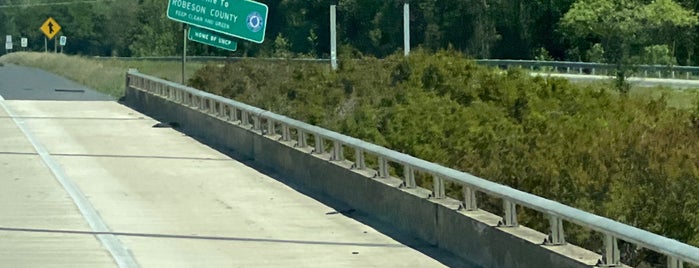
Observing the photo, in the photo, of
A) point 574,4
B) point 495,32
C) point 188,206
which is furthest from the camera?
point 495,32

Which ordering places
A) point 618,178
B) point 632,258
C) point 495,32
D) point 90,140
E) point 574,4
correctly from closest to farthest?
point 632,258 < point 618,178 < point 90,140 < point 574,4 < point 495,32

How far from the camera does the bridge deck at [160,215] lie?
13.6m

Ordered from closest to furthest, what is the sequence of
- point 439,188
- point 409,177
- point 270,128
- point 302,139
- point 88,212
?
point 439,188 → point 409,177 → point 88,212 → point 302,139 → point 270,128

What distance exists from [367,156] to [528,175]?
5531 mm

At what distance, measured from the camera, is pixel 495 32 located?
281ft

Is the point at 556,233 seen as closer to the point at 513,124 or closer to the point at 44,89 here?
the point at 513,124

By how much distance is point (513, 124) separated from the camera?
23.3 meters

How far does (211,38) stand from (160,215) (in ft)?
64.3

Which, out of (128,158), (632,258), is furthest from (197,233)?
(128,158)

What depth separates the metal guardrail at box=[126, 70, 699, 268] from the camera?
9823mm

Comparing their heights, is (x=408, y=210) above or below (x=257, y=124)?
below

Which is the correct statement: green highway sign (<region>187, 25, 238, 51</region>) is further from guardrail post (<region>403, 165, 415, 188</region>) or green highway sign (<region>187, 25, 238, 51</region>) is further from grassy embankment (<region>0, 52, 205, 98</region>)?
guardrail post (<region>403, 165, 415, 188</region>)

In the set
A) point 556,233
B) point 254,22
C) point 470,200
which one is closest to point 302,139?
point 470,200

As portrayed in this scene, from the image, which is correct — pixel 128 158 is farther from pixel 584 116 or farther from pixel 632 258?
pixel 632 258
